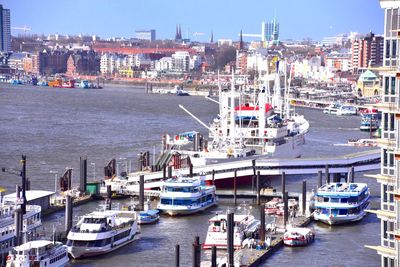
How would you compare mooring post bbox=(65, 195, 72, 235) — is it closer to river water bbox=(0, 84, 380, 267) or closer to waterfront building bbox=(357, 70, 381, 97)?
river water bbox=(0, 84, 380, 267)

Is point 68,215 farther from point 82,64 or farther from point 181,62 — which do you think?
point 82,64

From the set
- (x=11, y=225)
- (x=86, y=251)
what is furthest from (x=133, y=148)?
(x=11, y=225)

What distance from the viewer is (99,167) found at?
18.9 metres

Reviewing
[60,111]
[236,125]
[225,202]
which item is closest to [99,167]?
[236,125]

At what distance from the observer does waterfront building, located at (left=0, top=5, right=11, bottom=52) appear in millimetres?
101500

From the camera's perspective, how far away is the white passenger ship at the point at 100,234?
1134 centimetres

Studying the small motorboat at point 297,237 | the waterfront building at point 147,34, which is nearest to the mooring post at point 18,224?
the small motorboat at point 297,237

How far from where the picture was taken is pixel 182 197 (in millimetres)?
13992

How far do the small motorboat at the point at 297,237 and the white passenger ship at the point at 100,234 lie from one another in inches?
65.6

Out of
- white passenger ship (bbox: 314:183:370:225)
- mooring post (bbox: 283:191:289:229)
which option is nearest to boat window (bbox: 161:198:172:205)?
mooring post (bbox: 283:191:289:229)

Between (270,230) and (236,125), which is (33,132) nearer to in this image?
(236,125)

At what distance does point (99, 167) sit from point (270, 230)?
6.83 m

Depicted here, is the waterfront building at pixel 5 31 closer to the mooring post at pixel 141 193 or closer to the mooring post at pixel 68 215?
the mooring post at pixel 141 193

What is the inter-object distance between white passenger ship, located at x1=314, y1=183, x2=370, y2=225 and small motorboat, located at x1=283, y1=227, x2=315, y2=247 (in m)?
1.17
